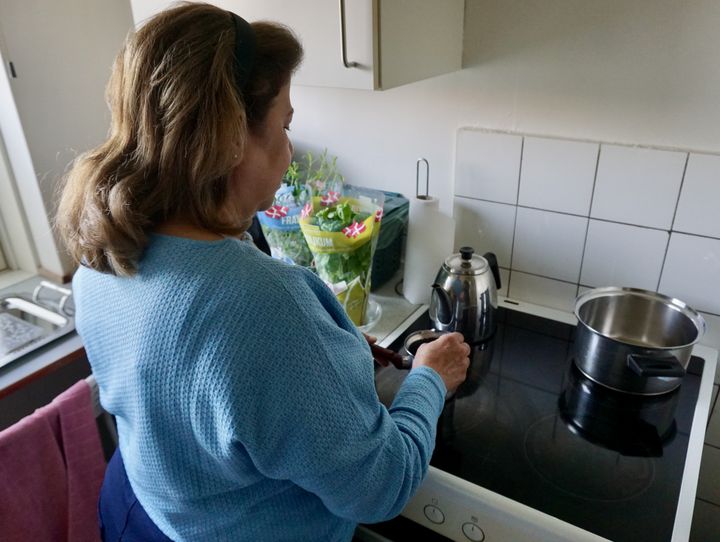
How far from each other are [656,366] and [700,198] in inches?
13.5

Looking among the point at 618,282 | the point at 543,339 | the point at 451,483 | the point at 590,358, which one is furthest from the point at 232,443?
the point at 618,282

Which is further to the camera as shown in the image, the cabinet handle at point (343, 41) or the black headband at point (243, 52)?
the cabinet handle at point (343, 41)

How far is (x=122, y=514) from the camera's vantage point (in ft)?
2.75

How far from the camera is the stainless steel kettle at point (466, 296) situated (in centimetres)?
115

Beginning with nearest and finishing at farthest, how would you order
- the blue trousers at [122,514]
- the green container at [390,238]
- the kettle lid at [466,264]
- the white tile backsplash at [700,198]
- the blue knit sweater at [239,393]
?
the blue knit sweater at [239,393] → the blue trousers at [122,514] → the white tile backsplash at [700,198] → the kettle lid at [466,264] → the green container at [390,238]

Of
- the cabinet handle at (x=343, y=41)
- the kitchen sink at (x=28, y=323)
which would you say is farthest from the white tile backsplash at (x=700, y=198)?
the kitchen sink at (x=28, y=323)

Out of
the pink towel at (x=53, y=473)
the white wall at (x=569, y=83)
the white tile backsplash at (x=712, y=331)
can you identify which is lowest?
the pink towel at (x=53, y=473)

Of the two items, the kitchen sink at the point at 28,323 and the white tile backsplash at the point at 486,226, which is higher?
the white tile backsplash at the point at 486,226

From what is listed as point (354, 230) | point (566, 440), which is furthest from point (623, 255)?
point (354, 230)

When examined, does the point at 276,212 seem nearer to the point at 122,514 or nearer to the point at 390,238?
the point at 390,238

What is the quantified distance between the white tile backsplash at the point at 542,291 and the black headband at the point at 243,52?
89cm

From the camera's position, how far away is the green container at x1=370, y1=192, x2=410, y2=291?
1.37m

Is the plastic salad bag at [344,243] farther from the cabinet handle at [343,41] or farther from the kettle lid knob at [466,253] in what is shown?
the cabinet handle at [343,41]

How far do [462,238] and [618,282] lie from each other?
355 millimetres
